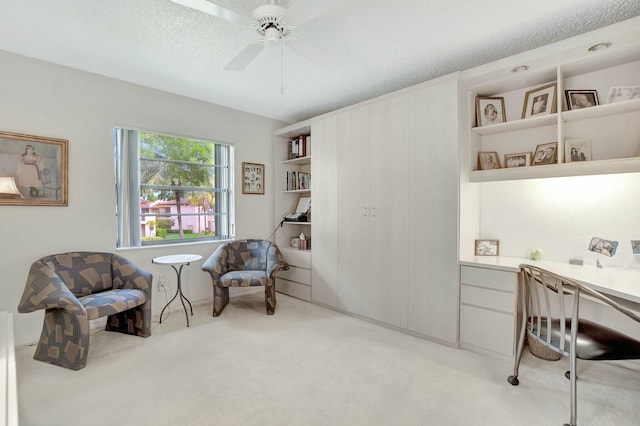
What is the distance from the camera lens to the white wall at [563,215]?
7.34 feet

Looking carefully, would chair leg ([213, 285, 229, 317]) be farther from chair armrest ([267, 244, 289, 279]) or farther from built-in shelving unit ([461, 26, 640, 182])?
built-in shelving unit ([461, 26, 640, 182])

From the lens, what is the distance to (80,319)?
221 centimetres

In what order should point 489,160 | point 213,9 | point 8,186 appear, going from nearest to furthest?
point 213,9, point 8,186, point 489,160

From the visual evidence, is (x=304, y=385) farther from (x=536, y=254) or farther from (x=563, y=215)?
(x=563, y=215)

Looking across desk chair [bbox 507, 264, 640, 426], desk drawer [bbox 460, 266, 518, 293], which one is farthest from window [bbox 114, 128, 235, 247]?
desk chair [bbox 507, 264, 640, 426]

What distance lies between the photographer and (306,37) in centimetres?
229

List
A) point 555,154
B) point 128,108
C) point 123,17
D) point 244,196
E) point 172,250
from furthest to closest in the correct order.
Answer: point 244,196 → point 172,250 → point 128,108 → point 555,154 → point 123,17

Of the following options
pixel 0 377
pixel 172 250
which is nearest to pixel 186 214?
pixel 172 250

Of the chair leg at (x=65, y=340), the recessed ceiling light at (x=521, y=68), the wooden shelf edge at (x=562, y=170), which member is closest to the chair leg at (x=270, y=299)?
the chair leg at (x=65, y=340)

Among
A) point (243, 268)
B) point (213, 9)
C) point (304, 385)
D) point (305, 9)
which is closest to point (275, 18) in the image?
point (305, 9)

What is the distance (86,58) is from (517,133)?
383cm

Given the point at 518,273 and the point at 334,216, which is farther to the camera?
the point at 334,216

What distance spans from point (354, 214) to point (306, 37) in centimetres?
178

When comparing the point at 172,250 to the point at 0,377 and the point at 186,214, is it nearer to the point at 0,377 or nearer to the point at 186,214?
the point at 186,214
